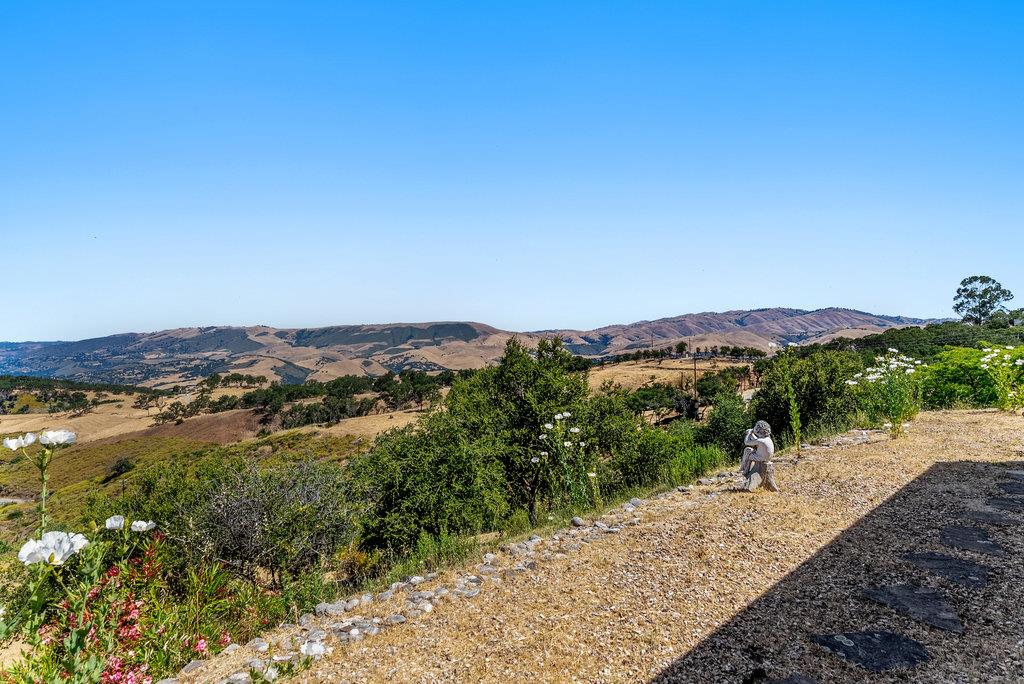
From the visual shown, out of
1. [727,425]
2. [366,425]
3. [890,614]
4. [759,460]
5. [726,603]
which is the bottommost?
[366,425]

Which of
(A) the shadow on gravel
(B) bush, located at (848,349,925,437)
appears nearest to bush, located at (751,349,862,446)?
(B) bush, located at (848,349,925,437)

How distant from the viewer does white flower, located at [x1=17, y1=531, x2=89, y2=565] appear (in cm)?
243

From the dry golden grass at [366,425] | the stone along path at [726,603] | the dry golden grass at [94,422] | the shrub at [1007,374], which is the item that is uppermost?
the shrub at [1007,374]

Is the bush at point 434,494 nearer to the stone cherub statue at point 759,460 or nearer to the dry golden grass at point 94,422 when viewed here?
the stone cherub statue at point 759,460

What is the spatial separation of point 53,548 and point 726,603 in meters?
5.31

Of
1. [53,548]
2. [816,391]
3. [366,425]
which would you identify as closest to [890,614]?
[53,548]

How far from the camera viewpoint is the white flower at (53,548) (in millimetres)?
2426

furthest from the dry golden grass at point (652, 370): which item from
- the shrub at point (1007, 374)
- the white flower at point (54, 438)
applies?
the white flower at point (54, 438)

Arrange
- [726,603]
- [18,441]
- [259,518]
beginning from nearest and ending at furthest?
1. [18,441]
2. [726,603]
3. [259,518]

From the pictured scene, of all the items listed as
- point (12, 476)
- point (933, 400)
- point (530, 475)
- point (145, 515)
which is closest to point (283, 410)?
point (12, 476)

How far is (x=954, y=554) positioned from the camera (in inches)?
227

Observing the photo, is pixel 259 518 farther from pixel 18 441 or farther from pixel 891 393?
pixel 891 393

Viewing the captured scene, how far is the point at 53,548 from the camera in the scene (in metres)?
2.53

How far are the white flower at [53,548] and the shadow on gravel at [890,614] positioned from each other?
4.02m
